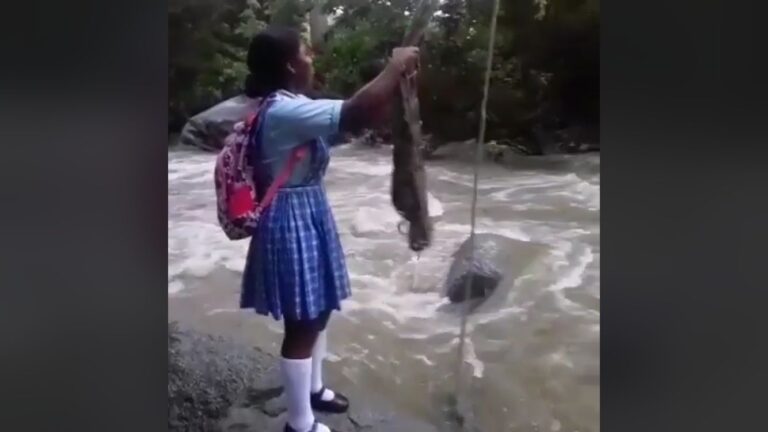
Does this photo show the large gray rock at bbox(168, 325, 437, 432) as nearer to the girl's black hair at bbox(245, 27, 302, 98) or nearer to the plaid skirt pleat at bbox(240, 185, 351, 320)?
the plaid skirt pleat at bbox(240, 185, 351, 320)

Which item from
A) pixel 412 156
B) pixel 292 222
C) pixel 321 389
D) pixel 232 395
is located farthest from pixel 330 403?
pixel 412 156

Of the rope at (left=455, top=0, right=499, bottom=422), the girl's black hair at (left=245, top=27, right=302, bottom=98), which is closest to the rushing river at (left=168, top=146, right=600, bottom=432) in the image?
the rope at (left=455, top=0, right=499, bottom=422)

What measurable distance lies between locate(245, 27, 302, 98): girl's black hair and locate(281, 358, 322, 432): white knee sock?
461 mm

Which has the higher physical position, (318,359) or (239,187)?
(239,187)

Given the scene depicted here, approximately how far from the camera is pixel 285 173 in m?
1.42

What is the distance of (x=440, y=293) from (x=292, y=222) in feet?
0.91

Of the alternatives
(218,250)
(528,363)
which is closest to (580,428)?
(528,363)

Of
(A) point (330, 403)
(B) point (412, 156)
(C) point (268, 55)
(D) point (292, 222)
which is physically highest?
(C) point (268, 55)

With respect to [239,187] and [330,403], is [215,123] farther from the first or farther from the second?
[330,403]

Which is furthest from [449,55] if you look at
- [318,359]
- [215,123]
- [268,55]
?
[318,359]

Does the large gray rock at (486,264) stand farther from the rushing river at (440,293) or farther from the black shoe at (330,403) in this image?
the black shoe at (330,403)
